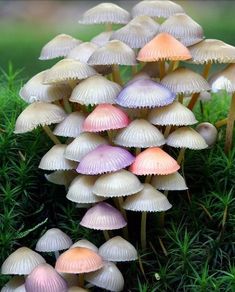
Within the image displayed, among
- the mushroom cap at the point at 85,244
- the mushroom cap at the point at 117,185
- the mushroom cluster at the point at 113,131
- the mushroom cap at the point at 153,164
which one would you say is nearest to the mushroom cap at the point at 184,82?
the mushroom cluster at the point at 113,131

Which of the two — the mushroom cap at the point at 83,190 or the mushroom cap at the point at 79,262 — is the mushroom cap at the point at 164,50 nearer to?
the mushroom cap at the point at 83,190

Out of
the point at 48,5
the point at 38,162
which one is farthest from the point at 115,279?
the point at 48,5

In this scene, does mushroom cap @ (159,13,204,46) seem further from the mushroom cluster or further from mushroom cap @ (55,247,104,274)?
mushroom cap @ (55,247,104,274)

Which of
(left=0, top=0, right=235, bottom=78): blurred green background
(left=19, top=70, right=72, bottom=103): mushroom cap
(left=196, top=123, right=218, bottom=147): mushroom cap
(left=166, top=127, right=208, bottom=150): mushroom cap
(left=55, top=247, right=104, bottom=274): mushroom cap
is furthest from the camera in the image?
(left=0, top=0, right=235, bottom=78): blurred green background

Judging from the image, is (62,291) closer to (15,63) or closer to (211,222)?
(211,222)

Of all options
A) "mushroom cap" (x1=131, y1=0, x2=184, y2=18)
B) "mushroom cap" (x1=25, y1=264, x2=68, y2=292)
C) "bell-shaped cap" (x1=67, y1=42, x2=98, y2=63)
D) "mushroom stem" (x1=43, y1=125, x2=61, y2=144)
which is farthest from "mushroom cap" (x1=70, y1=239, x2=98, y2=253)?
"mushroom cap" (x1=131, y1=0, x2=184, y2=18)

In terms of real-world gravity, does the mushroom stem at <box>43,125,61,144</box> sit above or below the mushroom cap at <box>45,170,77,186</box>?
above
